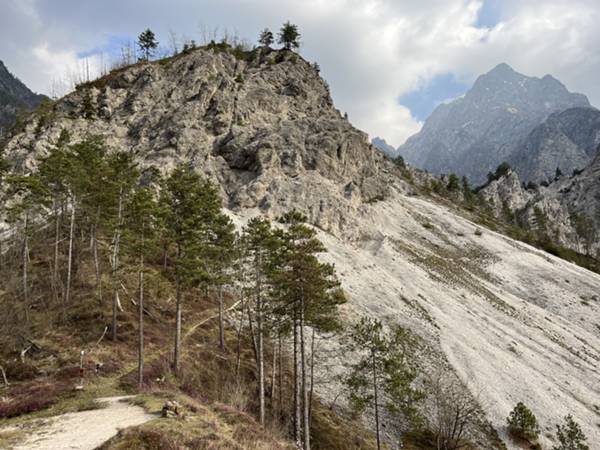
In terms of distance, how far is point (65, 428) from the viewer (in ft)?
50.4

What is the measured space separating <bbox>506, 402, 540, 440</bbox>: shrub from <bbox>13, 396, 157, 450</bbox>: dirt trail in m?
28.5

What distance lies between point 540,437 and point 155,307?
36.8 metres

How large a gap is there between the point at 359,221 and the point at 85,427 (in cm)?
6108

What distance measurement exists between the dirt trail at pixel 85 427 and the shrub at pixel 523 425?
93.7 ft

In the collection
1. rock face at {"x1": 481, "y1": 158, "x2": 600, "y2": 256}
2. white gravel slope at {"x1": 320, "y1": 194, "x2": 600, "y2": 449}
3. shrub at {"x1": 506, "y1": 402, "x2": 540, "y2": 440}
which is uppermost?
rock face at {"x1": 481, "y1": 158, "x2": 600, "y2": 256}

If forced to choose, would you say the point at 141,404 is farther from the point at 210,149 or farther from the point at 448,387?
the point at 210,149

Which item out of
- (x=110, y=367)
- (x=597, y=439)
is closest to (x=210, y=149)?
(x=110, y=367)

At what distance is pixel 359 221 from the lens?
7206cm

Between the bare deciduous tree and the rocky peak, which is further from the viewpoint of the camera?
the rocky peak

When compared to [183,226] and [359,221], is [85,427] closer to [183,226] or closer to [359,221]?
[183,226]

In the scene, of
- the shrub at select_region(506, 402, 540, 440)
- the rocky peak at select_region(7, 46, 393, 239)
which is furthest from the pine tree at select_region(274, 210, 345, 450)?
the rocky peak at select_region(7, 46, 393, 239)

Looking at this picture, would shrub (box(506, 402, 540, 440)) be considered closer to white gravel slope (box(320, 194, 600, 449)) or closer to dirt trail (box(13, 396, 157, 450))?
white gravel slope (box(320, 194, 600, 449))

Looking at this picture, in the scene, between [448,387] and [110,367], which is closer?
[110,367]

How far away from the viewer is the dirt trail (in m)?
13.1
